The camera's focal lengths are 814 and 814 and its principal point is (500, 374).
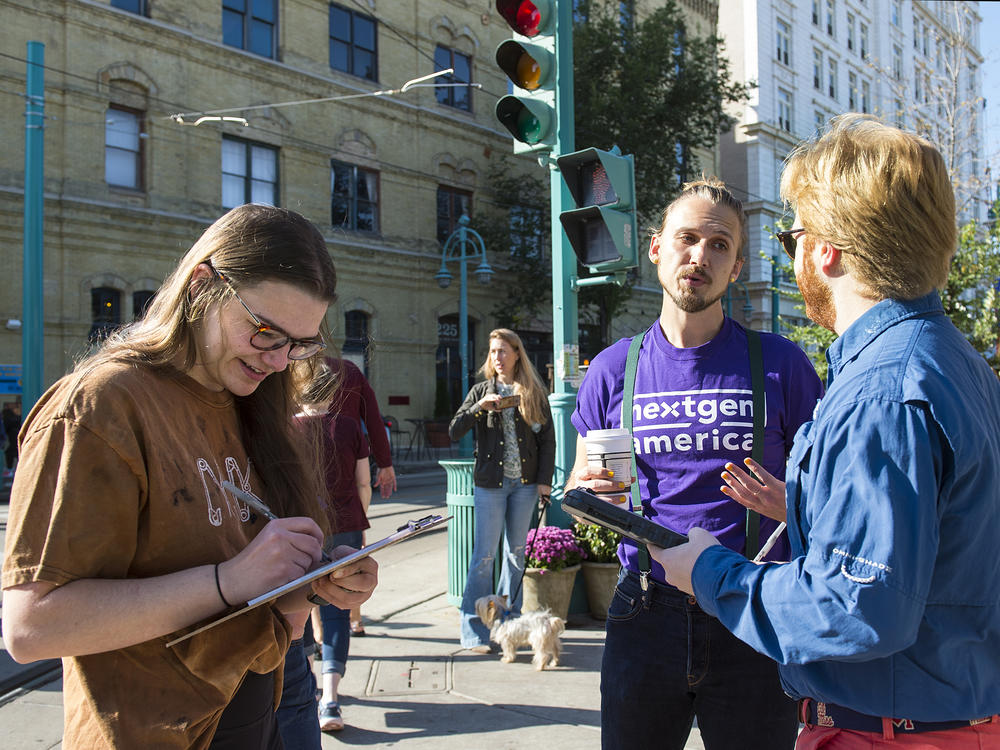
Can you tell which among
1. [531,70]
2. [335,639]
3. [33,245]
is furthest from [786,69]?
[335,639]

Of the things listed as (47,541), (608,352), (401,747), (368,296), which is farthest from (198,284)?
(368,296)

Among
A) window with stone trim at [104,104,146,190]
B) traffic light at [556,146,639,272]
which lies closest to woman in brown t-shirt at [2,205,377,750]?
traffic light at [556,146,639,272]

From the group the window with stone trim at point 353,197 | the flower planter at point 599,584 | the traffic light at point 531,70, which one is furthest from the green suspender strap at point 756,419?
the window with stone trim at point 353,197

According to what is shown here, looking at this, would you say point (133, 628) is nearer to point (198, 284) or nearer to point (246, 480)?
point (246, 480)

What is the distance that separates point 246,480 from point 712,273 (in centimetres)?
161

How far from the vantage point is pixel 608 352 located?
2918 millimetres

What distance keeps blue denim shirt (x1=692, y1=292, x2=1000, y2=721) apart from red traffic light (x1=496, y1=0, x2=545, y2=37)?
507 cm

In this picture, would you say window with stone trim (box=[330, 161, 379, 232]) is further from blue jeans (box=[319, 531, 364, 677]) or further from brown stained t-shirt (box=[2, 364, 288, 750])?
brown stained t-shirt (box=[2, 364, 288, 750])

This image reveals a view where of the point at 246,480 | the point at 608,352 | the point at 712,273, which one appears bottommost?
the point at 246,480

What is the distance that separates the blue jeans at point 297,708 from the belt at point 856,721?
154 centimetres

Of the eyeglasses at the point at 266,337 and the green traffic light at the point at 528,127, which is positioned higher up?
the green traffic light at the point at 528,127

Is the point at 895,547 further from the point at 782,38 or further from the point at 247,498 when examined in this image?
the point at 782,38

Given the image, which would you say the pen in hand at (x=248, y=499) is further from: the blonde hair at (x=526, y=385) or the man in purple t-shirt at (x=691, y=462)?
the blonde hair at (x=526, y=385)

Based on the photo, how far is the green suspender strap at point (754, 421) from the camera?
2426 millimetres
